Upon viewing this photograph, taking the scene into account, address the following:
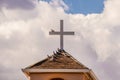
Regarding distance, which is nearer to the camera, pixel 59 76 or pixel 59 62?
pixel 59 76

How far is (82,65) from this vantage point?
1079 inches

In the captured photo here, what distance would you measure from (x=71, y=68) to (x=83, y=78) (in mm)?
834

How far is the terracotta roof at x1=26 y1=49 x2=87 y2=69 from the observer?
27.3m

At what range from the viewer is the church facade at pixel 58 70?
2714cm

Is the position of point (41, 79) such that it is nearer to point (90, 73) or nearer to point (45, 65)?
point (45, 65)

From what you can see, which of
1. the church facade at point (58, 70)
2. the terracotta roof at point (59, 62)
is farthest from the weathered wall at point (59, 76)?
the terracotta roof at point (59, 62)

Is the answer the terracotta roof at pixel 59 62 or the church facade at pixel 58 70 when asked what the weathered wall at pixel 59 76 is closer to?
the church facade at pixel 58 70

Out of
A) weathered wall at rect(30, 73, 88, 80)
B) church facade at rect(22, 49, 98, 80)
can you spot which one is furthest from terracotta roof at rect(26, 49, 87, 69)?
weathered wall at rect(30, 73, 88, 80)

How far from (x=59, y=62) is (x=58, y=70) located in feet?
2.64

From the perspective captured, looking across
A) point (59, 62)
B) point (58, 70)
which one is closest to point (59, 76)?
point (58, 70)

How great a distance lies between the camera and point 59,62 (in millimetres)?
27844

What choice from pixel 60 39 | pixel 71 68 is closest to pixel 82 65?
pixel 71 68

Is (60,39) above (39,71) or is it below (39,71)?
above

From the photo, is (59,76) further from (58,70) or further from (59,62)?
(59,62)
